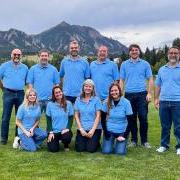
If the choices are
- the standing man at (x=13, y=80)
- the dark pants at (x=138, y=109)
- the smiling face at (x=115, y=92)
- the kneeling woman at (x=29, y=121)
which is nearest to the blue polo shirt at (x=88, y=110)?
the smiling face at (x=115, y=92)

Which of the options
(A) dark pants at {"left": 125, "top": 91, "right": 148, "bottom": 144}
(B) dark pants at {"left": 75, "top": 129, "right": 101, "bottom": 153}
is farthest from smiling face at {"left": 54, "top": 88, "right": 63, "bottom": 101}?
(A) dark pants at {"left": 125, "top": 91, "right": 148, "bottom": 144}

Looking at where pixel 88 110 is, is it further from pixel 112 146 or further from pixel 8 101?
pixel 8 101

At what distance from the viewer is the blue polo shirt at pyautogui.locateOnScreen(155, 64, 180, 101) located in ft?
33.6

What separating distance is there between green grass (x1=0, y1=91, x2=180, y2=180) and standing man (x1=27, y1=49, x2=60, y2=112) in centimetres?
117

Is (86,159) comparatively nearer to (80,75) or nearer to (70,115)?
(70,115)

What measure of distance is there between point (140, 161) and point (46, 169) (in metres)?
1.96

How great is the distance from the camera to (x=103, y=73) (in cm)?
1102

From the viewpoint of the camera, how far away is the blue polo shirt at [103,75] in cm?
1104

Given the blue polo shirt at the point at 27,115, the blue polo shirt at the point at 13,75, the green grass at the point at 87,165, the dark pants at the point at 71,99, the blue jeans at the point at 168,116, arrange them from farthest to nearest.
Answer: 1. the blue polo shirt at the point at 13,75
2. the dark pants at the point at 71,99
3. the blue polo shirt at the point at 27,115
4. the blue jeans at the point at 168,116
5. the green grass at the point at 87,165

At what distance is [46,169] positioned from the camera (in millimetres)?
8828

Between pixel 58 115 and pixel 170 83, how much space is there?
253 centimetres

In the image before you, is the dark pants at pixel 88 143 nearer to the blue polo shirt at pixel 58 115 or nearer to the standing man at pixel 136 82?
the blue polo shirt at pixel 58 115

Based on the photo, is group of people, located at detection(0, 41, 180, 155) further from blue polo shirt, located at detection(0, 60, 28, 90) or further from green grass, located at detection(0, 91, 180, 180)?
green grass, located at detection(0, 91, 180, 180)

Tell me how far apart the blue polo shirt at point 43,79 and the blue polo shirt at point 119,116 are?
4.91ft
